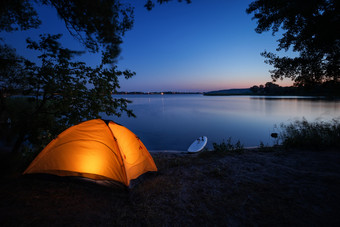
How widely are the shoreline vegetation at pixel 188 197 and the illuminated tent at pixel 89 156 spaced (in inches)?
9.5

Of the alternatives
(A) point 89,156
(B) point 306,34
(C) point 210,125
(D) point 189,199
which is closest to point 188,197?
Answer: (D) point 189,199

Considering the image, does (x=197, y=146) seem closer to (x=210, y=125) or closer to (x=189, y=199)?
(x=189, y=199)

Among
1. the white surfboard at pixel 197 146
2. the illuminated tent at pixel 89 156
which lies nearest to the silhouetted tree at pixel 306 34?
the white surfboard at pixel 197 146

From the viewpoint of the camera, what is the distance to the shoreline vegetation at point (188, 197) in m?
2.87

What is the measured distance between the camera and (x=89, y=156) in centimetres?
409

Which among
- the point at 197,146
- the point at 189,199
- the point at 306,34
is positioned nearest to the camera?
the point at 189,199

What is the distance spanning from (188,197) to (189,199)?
0.27 feet

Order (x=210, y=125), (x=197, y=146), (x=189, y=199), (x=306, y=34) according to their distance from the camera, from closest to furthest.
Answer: (x=189, y=199) < (x=306, y=34) < (x=197, y=146) < (x=210, y=125)

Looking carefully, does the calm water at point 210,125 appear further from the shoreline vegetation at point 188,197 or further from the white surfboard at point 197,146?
the shoreline vegetation at point 188,197

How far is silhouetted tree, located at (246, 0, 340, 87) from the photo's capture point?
5.86 m

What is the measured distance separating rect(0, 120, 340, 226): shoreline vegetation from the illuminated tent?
24cm

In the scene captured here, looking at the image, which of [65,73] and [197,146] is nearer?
[65,73]

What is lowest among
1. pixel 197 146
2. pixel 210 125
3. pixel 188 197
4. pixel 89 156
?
pixel 210 125

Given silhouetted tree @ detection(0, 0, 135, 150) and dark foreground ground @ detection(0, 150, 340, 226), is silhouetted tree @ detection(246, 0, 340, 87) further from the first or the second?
silhouetted tree @ detection(0, 0, 135, 150)
